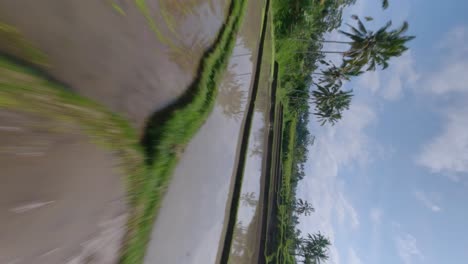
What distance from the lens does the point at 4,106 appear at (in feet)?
6.48

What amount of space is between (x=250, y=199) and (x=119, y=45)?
249 inches

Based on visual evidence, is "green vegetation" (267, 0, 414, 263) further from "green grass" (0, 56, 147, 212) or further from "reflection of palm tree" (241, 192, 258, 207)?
"green grass" (0, 56, 147, 212)

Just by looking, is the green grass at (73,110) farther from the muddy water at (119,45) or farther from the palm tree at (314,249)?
the palm tree at (314,249)

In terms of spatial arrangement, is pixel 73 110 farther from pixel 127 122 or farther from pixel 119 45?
pixel 119 45

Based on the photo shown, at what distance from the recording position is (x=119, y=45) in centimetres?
338

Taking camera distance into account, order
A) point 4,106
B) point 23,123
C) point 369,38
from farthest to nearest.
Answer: point 369,38, point 23,123, point 4,106

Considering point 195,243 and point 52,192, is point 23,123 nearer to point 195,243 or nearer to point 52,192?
point 52,192

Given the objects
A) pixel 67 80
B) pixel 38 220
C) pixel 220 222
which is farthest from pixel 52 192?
pixel 220 222

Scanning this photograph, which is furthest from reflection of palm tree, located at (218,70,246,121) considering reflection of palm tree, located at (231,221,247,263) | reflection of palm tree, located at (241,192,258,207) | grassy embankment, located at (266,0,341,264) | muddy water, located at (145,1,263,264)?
grassy embankment, located at (266,0,341,264)

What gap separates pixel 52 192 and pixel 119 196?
0.92 meters

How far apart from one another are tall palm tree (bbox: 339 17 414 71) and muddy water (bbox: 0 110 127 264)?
9.74 metres

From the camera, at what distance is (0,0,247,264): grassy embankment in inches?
84.7

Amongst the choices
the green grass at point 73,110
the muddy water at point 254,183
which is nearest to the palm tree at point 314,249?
the muddy water at point 254,183

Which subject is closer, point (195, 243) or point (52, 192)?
point (52, 192)
